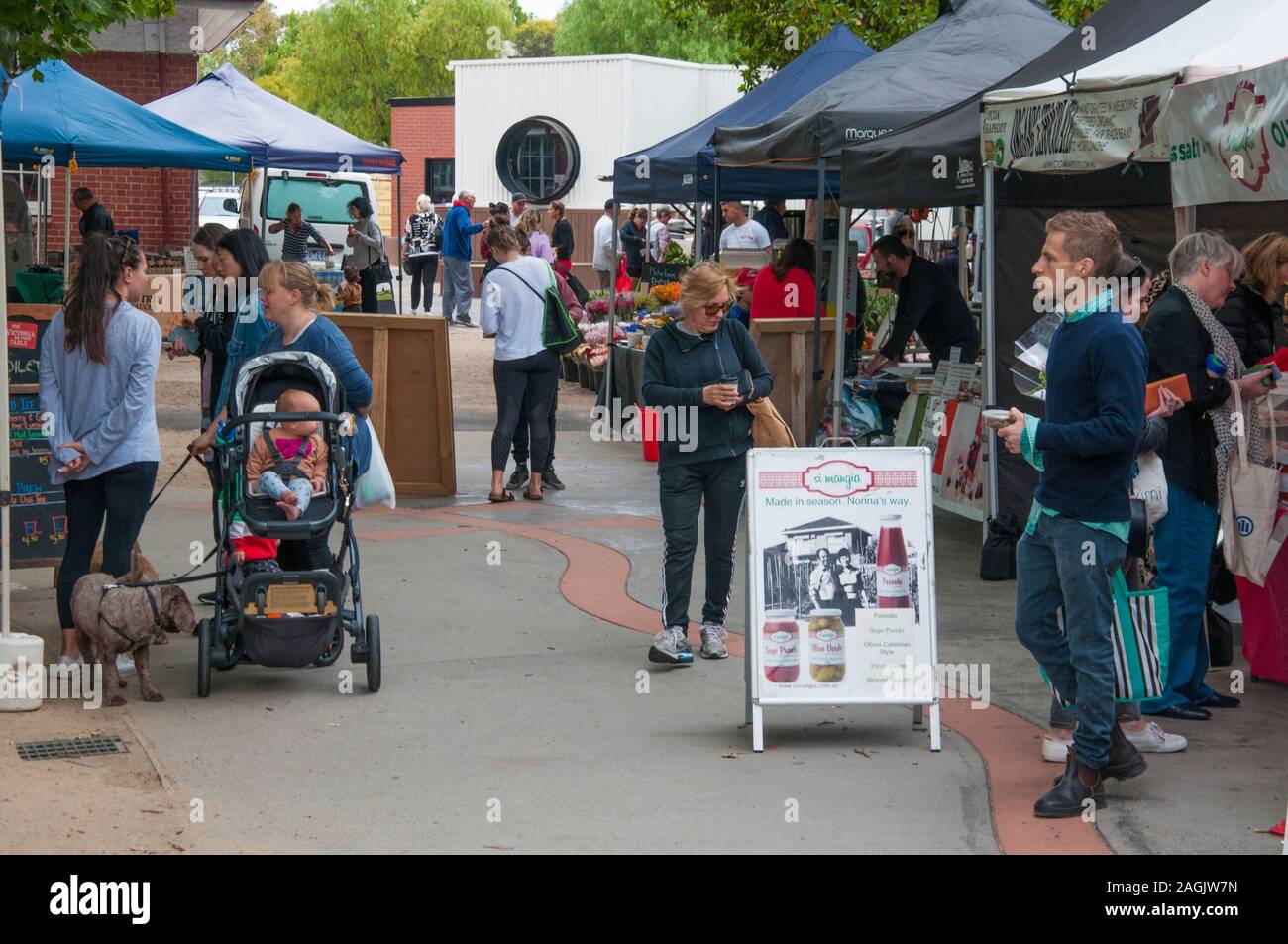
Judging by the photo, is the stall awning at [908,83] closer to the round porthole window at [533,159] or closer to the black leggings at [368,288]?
the black leggings at [368,288]

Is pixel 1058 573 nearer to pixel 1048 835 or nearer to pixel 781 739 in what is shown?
pixel 1048 835

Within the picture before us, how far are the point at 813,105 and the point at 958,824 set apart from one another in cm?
807

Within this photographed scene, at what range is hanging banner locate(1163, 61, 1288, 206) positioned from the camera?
6.46 m

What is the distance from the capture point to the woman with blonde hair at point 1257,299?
727cm

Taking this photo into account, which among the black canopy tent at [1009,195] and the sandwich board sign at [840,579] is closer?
the sandwich board sign at [840,579]

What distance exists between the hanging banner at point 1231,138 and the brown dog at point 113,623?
4.81 meters

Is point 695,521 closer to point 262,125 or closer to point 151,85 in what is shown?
point 262,125

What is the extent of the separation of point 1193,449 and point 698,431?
2.20m

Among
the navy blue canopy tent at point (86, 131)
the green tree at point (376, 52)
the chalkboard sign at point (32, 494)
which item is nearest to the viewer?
the chalkboard sign at point (32, 494)

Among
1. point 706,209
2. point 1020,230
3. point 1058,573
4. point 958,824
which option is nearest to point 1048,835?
point 958,824

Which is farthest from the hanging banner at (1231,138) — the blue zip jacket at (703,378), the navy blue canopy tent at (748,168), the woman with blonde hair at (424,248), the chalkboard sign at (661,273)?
the woman with blonde hair at (424,248)

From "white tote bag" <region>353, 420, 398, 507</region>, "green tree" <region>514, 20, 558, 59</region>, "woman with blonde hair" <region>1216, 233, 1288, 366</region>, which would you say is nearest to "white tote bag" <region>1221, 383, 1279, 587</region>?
"woman with blonde hair" <region>1216, 233, 1288, 366</region>

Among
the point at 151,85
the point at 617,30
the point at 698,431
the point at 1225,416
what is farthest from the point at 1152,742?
the point at 617,30

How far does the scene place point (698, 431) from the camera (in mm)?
7773
